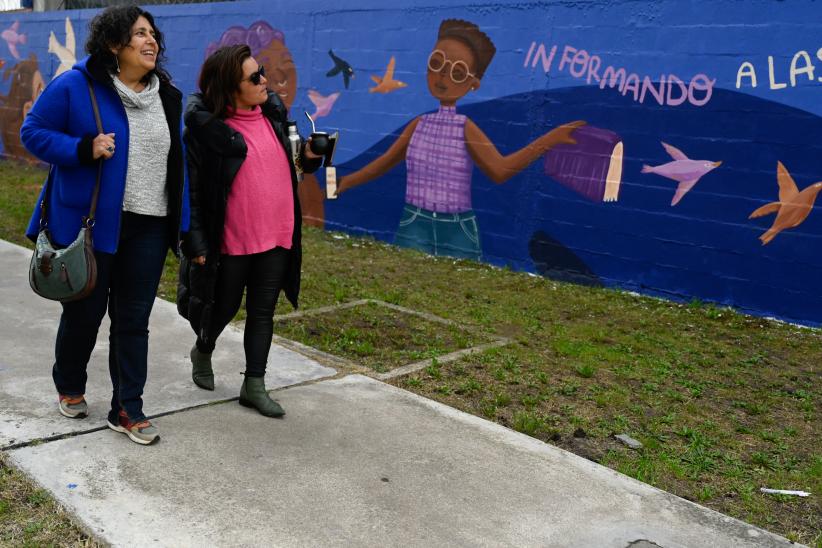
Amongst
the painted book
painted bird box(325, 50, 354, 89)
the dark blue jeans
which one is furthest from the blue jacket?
painted bird box(325, 50, 354, 89)

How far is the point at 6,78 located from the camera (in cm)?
1554

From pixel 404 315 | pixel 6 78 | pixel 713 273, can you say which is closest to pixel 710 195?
pixel 713 273

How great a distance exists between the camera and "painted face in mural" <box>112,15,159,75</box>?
356 centimetres

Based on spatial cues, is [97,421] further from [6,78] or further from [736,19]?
[6,78]

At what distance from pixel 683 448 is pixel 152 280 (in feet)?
8.59

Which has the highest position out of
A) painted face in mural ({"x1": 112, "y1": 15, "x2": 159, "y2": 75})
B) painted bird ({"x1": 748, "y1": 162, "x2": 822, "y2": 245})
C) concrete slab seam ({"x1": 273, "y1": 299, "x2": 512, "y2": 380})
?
painted face in mural ({"x1": 112, "y1": 15, "x2": 159, "y2": 75})

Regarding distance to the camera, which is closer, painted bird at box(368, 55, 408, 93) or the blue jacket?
the blue jacket

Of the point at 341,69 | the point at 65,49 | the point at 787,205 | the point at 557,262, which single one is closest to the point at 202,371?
the point at 557,262

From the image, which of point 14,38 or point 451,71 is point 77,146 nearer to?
point 451,71

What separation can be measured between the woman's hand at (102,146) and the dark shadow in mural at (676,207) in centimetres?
493

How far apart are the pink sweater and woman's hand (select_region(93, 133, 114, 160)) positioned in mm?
670

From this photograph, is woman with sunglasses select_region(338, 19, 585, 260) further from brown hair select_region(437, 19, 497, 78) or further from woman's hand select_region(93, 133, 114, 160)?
woman's hand select_region(93, 133, 114, 160)

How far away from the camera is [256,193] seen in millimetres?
4062

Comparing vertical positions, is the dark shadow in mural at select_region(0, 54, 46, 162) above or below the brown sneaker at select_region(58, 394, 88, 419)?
above
